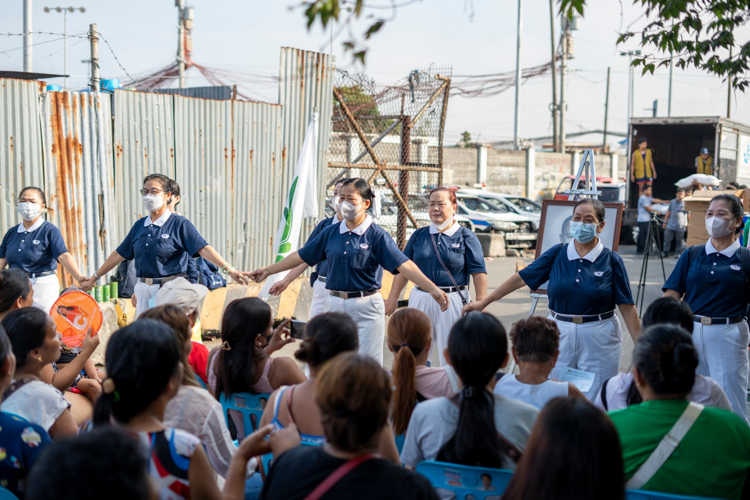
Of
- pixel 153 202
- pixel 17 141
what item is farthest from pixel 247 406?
pixel 17 141

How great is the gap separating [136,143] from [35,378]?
5075mm

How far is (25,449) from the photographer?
234 centimetres

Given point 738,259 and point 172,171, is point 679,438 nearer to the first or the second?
point 738,259

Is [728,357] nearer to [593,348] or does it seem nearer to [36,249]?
[593,348]

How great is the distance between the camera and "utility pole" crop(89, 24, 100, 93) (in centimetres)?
726

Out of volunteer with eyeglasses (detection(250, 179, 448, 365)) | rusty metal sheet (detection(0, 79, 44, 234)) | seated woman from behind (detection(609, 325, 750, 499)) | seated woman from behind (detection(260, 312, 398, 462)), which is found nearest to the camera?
seated woman from behind (detection(609, 325, 750, 499))

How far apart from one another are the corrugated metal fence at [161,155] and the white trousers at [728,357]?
5.19 metres

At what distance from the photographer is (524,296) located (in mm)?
11602

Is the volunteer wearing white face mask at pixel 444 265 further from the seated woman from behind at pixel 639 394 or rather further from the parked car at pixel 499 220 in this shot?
the parked car at pixel 499 220

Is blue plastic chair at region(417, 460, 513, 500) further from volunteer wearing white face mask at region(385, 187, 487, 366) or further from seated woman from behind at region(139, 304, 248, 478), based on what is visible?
volunteer wearing white face mask at region(385, 187, 487, 366)

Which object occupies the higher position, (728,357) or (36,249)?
(36,249)

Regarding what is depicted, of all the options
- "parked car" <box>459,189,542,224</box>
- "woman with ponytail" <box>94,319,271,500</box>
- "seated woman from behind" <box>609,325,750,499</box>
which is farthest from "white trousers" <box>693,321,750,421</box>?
"parked car" <box>459,189,542,224</box>

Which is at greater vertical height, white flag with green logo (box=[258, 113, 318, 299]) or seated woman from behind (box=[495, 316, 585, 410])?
white flag with green logo (box=[258, 113, 318, 299])

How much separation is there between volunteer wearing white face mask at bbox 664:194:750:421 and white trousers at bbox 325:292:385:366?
7.47 feet
